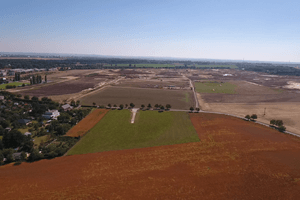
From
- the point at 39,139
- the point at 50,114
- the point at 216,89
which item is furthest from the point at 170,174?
the point at 216,89

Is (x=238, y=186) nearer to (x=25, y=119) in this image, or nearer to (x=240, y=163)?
(x=240, y=163)

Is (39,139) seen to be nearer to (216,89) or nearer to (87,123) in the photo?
(87,123)

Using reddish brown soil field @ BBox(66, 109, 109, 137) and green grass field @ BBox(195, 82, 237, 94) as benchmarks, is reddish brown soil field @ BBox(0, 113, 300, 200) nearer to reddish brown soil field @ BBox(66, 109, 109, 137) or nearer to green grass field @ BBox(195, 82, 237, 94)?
reddish brown soil field @ BBox(66, 109, 109, 137)

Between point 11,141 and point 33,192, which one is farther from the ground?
point 11,141

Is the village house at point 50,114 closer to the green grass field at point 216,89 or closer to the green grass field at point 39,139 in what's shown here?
the green grass field at point 39,139

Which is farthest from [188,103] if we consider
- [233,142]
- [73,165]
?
[73,165]

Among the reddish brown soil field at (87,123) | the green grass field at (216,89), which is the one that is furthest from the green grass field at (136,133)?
the green grass field at (216,89)
